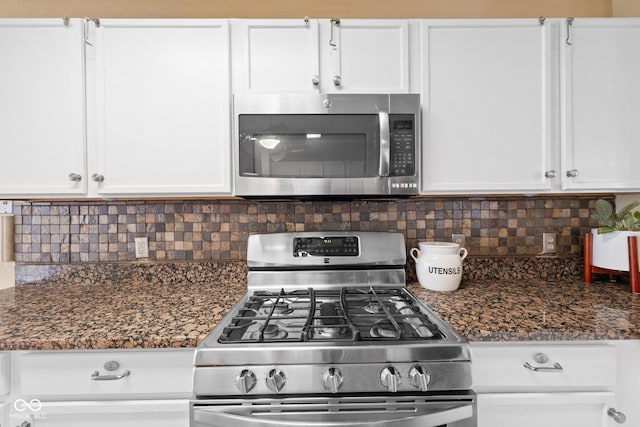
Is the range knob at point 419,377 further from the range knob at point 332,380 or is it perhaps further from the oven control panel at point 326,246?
the oven control panel at point 326,246

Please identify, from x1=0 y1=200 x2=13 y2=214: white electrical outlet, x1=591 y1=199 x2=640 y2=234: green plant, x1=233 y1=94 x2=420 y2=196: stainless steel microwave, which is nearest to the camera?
x1=233 y1=94 x2=420 y2=196: stainless steel microwave

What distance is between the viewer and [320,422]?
2.97ft

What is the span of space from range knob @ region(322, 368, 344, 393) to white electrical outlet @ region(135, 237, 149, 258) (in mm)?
1245

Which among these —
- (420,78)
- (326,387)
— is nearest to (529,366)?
(326,387)

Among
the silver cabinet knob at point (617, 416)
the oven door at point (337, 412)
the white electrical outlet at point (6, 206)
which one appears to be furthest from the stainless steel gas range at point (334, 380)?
the white electrical outlet at point (6, 206)

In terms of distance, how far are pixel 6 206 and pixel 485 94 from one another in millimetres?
2396

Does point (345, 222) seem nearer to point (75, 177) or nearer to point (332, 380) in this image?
point (332, 380)

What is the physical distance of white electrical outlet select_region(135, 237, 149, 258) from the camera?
1694 millimetres

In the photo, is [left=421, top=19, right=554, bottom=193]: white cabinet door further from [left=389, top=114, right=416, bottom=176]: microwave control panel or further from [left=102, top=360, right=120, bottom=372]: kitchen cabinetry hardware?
[left=102, top=360, right=120, bottom=372]: kitchen cabinetry hardware

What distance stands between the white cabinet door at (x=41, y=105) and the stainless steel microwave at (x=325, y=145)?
0.71 meters

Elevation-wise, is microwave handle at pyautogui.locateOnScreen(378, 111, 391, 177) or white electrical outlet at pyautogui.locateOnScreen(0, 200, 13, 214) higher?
microwave handle at pyautogui.locateOnScreen(378, 111, 391, 177)

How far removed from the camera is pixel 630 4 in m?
1.62

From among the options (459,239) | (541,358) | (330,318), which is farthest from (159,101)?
(541,358)

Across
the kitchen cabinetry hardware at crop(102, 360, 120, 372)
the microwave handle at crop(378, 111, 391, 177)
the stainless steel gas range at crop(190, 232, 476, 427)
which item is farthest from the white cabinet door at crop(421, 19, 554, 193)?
the kitchen cabinetry hardware at crop(102, 360, 120, 372)
